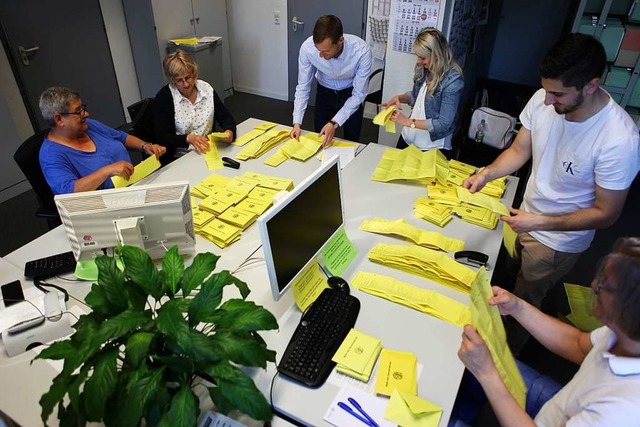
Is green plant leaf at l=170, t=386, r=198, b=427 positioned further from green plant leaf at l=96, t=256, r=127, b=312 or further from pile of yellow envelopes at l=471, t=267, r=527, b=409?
pile of yellow envelopes at l=471, t=267, r=527, b=409

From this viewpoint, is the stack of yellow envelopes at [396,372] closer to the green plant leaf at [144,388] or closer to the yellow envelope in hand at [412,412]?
the yellow envelope in hand at [412,412]

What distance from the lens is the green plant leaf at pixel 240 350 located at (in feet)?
3.05

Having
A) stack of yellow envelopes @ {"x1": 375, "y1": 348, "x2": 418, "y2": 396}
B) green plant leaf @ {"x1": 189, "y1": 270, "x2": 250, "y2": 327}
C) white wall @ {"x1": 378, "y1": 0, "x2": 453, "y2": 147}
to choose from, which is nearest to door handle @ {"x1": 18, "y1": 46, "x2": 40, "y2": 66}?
white wall @ {"x1": 378, "y1": 0, "x2": 453, "y2": 147}

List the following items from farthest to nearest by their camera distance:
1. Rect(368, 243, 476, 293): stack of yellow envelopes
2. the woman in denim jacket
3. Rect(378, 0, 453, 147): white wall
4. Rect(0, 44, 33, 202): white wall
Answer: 1. Rect(378, 0, 453, 147): white wall
2. Rect(0, 44, 33, 202): white wall
3. the woman in denim jacket
4. Rect(368, 243, 476, 293): stack of yellow envelopes

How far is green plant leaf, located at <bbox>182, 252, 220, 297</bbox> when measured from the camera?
108 centimetres

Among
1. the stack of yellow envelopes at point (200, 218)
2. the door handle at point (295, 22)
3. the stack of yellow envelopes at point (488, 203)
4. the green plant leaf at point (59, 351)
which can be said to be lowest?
the stack of yellow envelopes at point (200, 218)

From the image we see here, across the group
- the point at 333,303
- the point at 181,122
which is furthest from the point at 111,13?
the point at 333,303

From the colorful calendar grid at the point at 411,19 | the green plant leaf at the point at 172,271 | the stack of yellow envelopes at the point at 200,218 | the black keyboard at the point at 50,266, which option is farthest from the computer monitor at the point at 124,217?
the colorful calendar grid at the point at 411,19

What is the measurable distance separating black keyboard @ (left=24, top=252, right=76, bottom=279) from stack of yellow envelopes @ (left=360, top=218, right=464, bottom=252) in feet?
3.98

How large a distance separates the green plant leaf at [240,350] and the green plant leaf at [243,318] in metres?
0.04

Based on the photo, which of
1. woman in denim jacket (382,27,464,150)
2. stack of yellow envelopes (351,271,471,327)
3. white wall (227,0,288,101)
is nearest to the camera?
stack of yellow envelopes (351,271,471,327)

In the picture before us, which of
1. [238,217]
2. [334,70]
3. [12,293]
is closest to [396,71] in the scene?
[334,70]

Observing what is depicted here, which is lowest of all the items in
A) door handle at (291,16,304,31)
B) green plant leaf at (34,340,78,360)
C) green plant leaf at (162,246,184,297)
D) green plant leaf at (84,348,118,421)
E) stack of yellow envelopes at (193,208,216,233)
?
stack of yellow envelopes at (193,208,216,233)

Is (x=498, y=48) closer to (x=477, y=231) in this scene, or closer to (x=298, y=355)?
(x=477, y=231)
